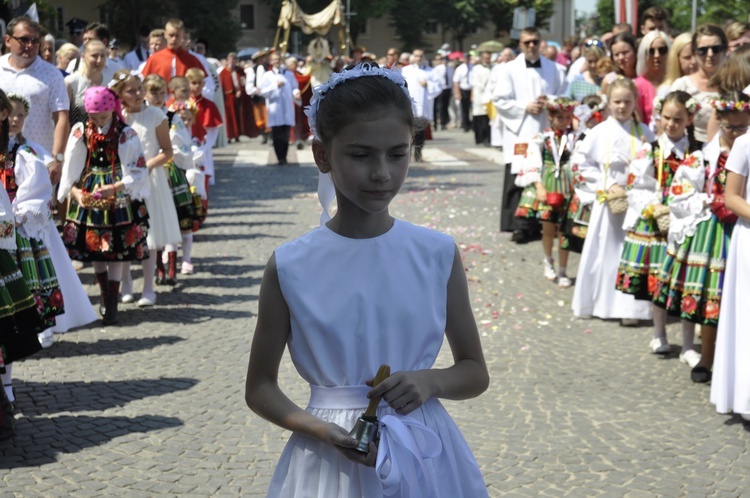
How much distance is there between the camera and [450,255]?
2.82m

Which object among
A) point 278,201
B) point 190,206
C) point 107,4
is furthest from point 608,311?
point 107,4

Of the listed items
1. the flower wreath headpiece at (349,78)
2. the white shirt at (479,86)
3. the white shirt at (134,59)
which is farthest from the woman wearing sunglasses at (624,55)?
the white shirt at (479,86)

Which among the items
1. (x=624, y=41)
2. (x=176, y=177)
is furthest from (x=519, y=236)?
(x=176, y=177)

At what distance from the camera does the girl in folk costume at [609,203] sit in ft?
28.6

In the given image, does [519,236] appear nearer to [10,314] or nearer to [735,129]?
[735,129]

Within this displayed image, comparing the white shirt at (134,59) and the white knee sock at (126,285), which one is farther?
the white shirt at (134,59)

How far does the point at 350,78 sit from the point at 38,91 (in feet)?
24.6

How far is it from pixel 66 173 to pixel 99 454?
3.34 meters

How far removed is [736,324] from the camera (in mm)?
6312

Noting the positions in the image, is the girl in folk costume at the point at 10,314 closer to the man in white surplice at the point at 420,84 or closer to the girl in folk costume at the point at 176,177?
the girl in folk costume at the point at 176,177

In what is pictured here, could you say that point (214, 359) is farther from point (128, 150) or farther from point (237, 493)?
point (237, 493)

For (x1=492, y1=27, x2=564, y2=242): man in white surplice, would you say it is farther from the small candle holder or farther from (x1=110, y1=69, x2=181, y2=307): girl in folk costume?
the small candle holder

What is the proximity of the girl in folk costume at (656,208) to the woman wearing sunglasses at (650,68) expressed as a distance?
1575 mm

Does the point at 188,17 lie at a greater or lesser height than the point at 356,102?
greater
